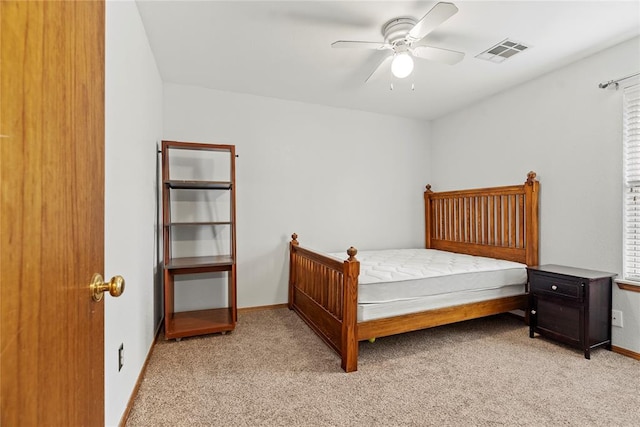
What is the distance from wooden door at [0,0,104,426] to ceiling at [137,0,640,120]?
1643 millimetres

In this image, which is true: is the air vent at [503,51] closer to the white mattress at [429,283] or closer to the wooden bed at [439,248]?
the wooden bed at [439,248]

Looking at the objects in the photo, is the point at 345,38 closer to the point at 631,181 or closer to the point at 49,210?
the point at 49,210

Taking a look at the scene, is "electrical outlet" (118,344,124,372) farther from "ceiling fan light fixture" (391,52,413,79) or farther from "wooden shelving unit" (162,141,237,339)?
"ceiling fan light fixture" (391,52,413,79)

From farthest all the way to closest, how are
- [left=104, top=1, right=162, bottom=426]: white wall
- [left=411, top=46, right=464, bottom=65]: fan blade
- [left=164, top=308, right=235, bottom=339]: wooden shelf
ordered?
[left=164, top=308, right=235, bottom=339]: wooden shelf → [left=411, top=46, right=464, bottom=65]: fan blade → [left=104, top=1, right=162, bottom=426]: white wall

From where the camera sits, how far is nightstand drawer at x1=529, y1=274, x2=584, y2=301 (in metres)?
2.44

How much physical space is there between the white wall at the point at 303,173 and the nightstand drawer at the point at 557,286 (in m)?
1.78

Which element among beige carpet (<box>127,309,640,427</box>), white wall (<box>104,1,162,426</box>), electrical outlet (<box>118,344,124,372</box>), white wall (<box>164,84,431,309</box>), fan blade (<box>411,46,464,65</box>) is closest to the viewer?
white wall (<box>104,1,162,426</box>)

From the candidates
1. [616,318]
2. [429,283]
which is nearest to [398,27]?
[429,283]

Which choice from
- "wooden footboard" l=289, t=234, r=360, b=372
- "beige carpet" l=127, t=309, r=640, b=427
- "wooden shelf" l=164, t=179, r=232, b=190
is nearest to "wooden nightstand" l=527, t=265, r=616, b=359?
"beige carpet" l=127, t=309, r=640, b=427

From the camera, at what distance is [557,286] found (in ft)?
8.51

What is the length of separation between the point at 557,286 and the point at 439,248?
1.69m

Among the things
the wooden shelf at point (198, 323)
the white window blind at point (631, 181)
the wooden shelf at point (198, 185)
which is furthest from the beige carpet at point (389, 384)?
the wooden shelf at point (198, 185)

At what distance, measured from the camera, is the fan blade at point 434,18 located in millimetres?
1688

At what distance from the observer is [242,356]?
2.44m
